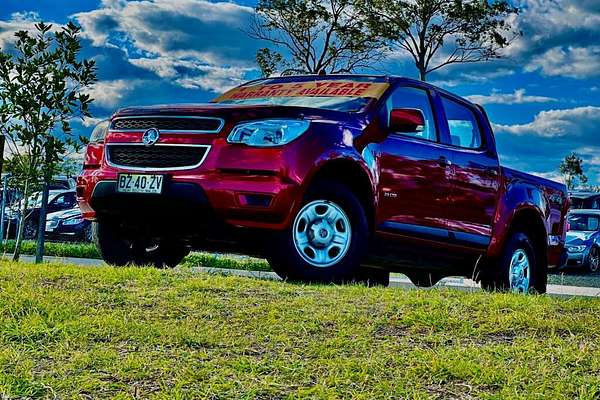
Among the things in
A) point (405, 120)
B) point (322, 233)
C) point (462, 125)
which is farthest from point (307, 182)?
point (462, 125)

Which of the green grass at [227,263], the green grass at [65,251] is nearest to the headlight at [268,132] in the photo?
the green grass at [227,263]

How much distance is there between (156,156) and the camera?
309 inches

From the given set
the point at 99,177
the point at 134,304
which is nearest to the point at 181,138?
the point at 99,177

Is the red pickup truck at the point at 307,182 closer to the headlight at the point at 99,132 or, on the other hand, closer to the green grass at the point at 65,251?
the headlight at the point at 99,132

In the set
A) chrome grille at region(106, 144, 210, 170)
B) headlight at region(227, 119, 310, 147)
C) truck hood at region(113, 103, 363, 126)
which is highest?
truck hood at region(113, 103, 363, 126)

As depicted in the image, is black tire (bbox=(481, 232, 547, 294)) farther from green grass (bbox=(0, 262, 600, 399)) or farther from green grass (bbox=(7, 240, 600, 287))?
green grass (bbox=(7, 240, 600, 287))

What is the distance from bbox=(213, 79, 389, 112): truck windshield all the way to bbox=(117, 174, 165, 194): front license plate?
136 cm

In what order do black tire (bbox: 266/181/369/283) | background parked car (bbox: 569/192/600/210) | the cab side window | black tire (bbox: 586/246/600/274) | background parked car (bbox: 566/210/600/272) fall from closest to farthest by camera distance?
black tire (bbox: 266/181/369/283) < the cab side window < background parked car (bbox: 566/210/600/272) < black tire (bbox: 586/246/600/274) < background parked car (bbox: 569/192/600/210)

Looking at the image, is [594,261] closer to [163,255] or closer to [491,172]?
[491,172]

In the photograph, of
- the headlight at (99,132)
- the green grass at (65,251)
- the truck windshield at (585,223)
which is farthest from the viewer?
the truck windshield at (585,223)

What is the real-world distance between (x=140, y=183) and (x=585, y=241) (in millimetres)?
18193

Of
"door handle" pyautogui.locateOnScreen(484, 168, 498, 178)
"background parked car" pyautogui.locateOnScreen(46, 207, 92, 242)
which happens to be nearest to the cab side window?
"door handle" pyautogui.locateOnScreen(484, 168, 498, 178)

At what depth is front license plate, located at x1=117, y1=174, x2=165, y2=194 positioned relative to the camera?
7.64m

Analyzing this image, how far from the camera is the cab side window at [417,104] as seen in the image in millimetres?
8641
